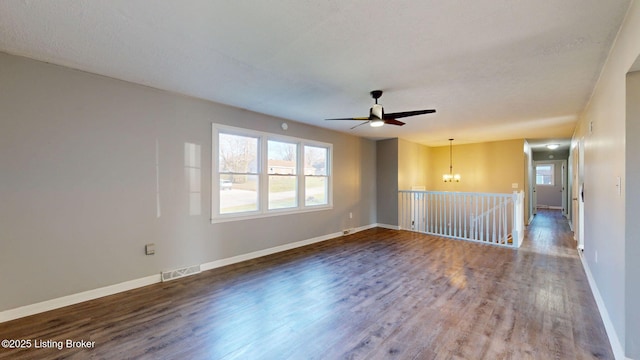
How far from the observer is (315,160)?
5852 mm

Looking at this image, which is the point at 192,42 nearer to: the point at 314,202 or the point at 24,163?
the point at 24,163

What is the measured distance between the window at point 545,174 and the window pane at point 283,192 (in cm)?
1251

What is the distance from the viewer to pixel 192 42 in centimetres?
231

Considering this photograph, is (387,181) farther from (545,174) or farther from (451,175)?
(545,174)

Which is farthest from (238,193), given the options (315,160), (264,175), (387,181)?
(387,181)

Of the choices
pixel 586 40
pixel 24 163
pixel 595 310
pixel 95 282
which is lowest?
pixel 595 310

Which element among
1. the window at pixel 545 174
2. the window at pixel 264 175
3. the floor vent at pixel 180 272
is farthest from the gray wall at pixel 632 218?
the window at pixel 545 174

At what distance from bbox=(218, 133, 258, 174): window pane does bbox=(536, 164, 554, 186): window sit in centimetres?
1341

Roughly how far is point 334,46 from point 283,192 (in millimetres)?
3279

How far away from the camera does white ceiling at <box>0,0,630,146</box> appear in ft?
6.06

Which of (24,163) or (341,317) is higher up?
(24,163)

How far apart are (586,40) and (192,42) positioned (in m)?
3.39

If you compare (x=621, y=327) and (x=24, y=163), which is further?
(x=24, y=163)

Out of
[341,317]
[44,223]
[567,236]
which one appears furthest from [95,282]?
[567,236]
